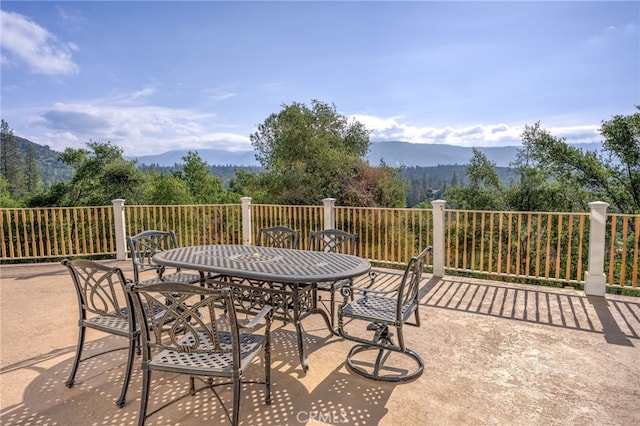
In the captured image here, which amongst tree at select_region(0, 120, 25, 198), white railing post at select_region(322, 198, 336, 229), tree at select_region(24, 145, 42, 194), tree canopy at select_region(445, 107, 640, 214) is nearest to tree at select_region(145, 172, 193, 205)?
white railing post at select_region(322, 198, 336, 229)

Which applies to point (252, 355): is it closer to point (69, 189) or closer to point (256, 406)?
point (256, 406)

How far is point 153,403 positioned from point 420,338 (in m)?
2.13

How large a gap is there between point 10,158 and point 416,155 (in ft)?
208

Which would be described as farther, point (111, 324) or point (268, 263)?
point (268, 263)

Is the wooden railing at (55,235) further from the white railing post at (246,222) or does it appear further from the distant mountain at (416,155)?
the distant mountain at (416,155)

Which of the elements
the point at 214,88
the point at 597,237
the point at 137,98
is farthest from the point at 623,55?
the point at 137,98

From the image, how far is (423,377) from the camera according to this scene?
250 cm

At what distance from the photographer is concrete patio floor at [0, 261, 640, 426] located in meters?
2.07

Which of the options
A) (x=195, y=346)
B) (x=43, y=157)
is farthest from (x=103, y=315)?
(x=43, y=157)

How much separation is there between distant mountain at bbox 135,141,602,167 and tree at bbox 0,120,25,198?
895 cm

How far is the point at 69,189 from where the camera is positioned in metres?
15.6

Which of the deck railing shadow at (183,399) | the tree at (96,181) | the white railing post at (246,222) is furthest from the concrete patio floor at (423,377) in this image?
the tree at (96,181)

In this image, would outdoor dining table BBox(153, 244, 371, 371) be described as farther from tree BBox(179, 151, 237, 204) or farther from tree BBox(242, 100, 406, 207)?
tree BBox(179, 151, 237, 204)

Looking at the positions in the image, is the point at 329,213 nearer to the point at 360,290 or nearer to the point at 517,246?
the point at 517,246
